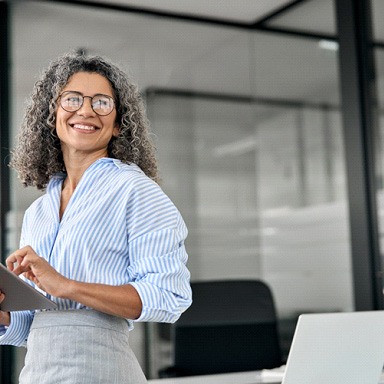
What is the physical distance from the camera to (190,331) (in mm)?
3602

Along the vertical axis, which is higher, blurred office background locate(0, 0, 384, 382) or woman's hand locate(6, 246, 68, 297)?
blurred office background locate(0, 0, 384, 382)

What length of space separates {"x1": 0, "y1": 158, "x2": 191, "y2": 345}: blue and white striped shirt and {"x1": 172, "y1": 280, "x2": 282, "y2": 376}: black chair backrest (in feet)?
6.31

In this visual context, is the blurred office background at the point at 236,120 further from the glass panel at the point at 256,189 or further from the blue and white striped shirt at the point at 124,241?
the blue and white striped shirt at the point at 124,241

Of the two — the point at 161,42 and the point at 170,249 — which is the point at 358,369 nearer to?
the point at 170,249

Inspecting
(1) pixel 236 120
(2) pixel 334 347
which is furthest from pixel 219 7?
(2) pixel 334 347

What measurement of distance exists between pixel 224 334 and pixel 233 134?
1.78 meters

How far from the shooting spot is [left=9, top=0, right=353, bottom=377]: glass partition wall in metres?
4.67

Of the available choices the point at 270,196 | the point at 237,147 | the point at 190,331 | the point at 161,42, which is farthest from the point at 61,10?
the point at 190,331

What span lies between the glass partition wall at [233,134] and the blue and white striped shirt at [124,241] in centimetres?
291

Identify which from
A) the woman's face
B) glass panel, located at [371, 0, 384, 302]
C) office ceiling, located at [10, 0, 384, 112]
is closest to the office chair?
glass panel, located at [371, 0, 384, 302]

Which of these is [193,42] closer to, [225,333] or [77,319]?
[225,333]

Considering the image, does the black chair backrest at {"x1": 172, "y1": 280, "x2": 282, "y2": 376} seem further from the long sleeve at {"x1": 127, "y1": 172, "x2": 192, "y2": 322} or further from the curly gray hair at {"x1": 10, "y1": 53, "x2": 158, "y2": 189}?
the long sleeve at {"x1": 127, "y1": 172, "x2": 192, "y2": 322}

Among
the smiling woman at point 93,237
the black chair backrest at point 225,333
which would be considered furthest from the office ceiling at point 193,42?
the smiling woman at point 93,237

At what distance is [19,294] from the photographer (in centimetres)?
164
